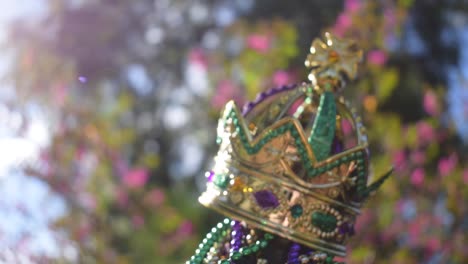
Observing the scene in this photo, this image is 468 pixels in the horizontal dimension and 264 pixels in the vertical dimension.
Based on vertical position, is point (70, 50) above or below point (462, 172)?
above

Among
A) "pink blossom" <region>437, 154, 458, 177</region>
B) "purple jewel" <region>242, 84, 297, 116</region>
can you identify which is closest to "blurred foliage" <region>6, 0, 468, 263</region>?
"pink blossom" <region>437, 154, 458, 177</region>

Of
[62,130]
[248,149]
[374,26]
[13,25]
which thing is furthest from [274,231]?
[13,25]

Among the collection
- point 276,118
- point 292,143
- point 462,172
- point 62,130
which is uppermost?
point 62,130

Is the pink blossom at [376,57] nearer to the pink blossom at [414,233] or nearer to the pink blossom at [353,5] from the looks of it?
the pink blossom at [353,5]

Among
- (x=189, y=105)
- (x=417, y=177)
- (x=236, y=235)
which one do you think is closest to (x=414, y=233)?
(x=417, y=177)

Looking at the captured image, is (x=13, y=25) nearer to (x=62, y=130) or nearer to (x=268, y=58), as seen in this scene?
(x=62, y=130)

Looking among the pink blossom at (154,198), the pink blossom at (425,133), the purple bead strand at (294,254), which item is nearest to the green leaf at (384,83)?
the pink blossom at (425,133)
